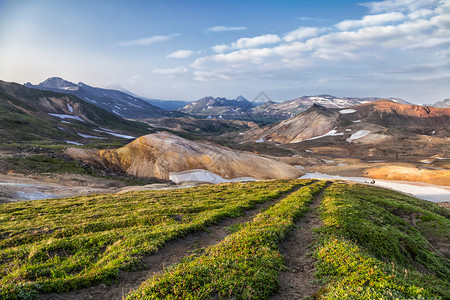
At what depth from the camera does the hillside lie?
9070 mm

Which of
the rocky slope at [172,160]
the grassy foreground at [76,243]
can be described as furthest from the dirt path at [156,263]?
the rocky slope at [172,160]

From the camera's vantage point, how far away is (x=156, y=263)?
12.7 metres

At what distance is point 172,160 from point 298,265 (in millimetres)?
69189

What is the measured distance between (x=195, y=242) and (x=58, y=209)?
2090cm

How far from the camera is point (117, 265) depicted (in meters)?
11.4

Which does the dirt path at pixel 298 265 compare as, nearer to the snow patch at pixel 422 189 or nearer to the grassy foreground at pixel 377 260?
the grassy foreground at pixel 377 260

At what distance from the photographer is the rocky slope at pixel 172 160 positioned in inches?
2997

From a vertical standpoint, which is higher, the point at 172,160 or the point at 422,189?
the point at 172,160

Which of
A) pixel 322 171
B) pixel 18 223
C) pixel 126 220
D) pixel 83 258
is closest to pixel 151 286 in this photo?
pixel 83 258

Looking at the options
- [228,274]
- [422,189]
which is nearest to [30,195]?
[228,274]

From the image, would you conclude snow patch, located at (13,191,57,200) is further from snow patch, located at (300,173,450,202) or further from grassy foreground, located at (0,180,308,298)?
snow patch, located at (300,173,450,202)

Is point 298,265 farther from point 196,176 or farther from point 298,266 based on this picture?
point 196,176

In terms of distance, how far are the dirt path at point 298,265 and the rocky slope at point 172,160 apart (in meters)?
60.3

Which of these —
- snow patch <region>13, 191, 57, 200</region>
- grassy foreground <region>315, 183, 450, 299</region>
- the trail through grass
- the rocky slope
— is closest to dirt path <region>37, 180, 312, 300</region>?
the trail through grass
